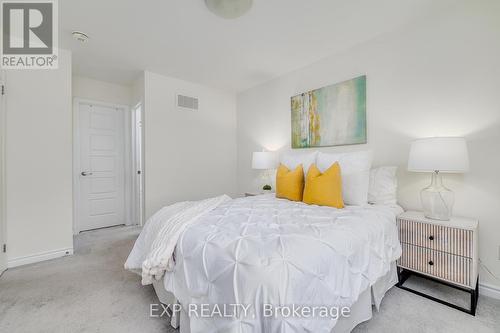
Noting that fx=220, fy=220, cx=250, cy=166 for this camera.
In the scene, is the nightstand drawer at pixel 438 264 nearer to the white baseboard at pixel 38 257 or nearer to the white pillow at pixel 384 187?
the white pillow at pixel 384 187

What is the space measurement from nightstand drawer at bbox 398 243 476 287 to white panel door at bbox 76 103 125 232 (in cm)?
430

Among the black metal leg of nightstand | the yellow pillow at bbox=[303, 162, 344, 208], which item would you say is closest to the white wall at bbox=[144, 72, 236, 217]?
the yellow pillow at bbox=[303, 162, 344, 208]

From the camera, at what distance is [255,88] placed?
4008 mm

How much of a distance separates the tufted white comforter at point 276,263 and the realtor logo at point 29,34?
98.2 inches

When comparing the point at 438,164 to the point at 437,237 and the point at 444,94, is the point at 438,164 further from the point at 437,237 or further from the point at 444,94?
the point at 444,94

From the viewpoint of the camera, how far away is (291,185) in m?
2.43

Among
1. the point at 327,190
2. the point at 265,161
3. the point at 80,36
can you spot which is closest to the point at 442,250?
the point at 327,190

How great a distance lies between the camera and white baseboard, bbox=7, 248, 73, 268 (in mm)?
2389

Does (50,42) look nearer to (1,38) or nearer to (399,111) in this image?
(1,38)

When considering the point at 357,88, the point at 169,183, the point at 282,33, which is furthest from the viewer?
the point at 169,183

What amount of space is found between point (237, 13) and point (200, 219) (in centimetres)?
181

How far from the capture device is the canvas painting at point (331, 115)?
2607mm

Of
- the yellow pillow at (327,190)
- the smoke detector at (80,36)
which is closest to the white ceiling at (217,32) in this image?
the smoke detector at (80,36)

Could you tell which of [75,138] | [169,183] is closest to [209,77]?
[169,183]
